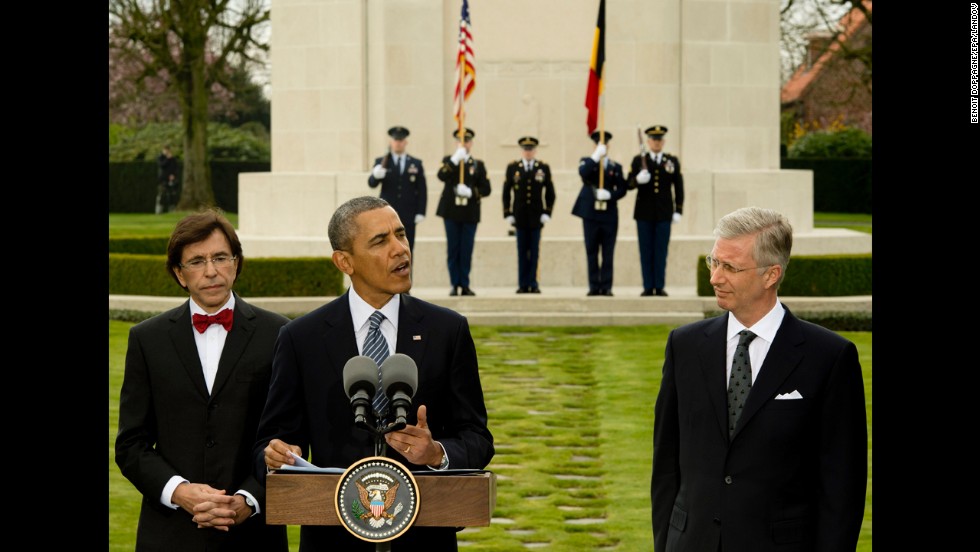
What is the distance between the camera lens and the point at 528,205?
20.1 metres

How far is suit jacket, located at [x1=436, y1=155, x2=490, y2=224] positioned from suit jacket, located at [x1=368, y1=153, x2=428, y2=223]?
0.28m

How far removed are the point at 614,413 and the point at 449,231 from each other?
770cm

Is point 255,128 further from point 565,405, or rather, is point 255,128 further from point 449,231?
point 565,405

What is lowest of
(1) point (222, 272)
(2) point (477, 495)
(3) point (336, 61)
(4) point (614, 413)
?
(4) point (614, 413)

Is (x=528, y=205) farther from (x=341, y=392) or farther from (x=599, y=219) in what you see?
(x=341, y=392)

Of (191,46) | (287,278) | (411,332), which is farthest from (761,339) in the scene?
(191,46)

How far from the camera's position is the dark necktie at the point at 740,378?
5.07 meters

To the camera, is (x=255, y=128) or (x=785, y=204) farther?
(x=255, y=128)

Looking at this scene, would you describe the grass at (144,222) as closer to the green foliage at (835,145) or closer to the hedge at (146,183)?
the hedge at (146,183)

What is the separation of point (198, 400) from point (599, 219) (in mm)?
14556

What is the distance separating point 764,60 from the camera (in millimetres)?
24156

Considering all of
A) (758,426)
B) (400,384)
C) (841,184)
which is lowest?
(758,426)

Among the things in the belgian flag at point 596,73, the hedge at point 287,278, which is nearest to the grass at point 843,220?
the belgian flag at point 596,73
